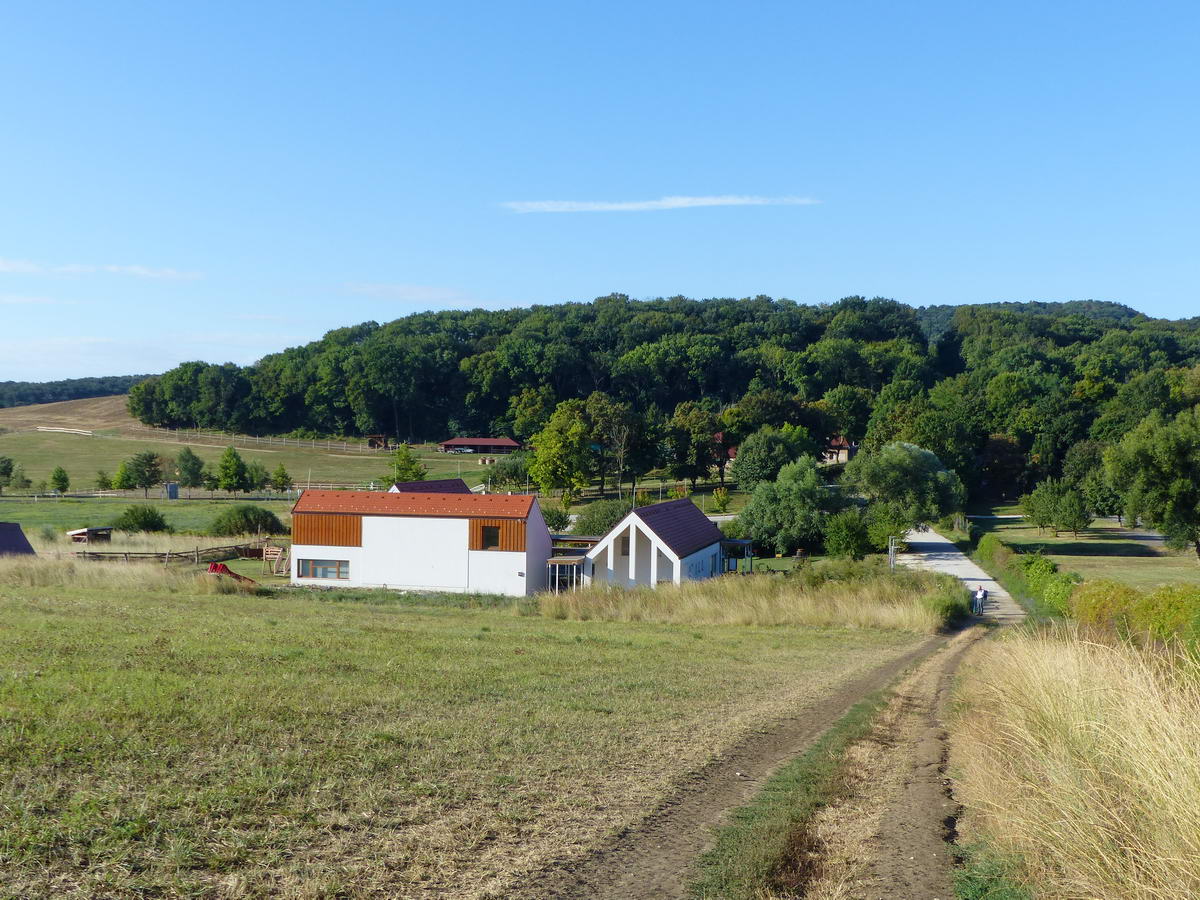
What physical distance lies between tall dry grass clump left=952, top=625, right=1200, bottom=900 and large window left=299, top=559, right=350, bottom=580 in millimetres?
33686

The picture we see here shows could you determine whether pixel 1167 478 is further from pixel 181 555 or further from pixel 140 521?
pixel 140 521

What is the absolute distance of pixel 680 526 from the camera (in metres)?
42.9

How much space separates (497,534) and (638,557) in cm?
603

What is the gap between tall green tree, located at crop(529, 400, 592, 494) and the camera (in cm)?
7575

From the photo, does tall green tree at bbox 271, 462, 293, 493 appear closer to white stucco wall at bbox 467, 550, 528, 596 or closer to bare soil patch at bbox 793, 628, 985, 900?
white stucco wall at bbox 467, 550, 528, 596

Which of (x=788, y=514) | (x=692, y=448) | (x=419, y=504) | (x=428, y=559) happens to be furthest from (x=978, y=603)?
(x=692, y=448)

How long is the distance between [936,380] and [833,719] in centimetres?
12848

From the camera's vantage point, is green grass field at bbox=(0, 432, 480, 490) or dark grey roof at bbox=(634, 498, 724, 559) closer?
dark grey roof at bbox=(634, 498, 724, 559)

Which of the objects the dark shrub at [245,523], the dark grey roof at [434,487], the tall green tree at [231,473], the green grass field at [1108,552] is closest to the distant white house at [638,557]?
the dark grey roof at [434,487]

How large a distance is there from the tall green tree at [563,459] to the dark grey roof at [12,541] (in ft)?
131

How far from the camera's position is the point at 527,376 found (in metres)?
135

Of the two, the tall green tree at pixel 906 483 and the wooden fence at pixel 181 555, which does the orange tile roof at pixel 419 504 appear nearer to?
the wooden fence at pixel 181 555

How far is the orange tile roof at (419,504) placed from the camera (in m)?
39.8

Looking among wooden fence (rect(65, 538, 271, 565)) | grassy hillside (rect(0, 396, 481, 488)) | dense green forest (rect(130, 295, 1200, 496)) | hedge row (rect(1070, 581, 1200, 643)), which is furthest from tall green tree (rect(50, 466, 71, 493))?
hedge row (rect(1070, 581, 1200, 643))
